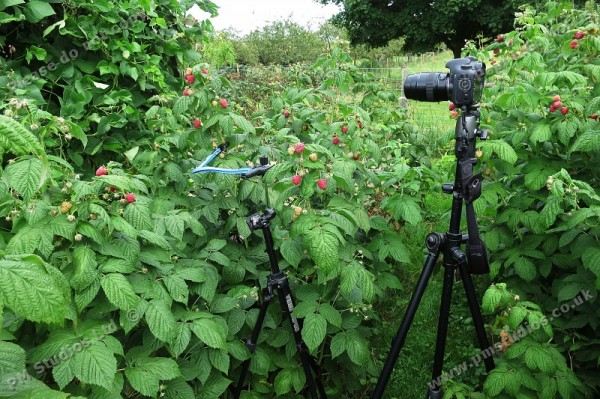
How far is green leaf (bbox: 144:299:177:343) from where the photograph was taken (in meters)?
1.50

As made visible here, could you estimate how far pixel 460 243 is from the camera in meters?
1.80

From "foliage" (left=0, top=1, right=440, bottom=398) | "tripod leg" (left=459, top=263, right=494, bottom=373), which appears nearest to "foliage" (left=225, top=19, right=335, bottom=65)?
"foliage" (left=0, top=1, right=440, bottom=398)

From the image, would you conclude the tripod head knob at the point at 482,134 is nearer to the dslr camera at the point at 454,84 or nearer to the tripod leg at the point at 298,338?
the dslr camera at the point at 454,84

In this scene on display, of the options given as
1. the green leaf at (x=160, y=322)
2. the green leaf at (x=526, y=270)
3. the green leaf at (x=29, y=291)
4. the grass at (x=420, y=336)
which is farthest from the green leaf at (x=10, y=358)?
the green leaf at (x=526, y=270)

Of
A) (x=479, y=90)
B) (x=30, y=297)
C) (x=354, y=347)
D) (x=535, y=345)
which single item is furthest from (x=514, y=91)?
(x=30, y=297)

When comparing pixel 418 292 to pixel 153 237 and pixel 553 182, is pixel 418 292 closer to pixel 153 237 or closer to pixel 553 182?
pixel 553 182

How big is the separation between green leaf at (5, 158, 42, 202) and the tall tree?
19.6 metres

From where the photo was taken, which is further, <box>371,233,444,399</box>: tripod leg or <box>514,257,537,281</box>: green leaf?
<box>514,257,537,281</box>: green leaf

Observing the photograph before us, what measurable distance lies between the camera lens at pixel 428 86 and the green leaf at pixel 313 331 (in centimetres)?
93

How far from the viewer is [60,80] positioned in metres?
2.96

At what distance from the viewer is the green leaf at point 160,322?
1495mm

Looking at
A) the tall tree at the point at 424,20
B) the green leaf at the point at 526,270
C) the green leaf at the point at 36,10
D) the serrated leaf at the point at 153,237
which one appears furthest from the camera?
the tall tree at the point at 424,20

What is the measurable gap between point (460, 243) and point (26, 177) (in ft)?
4.70

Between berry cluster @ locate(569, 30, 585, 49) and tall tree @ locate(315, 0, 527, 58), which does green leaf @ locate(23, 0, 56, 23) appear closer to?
berry cluster @ locate(569, 30, 585, 49)
